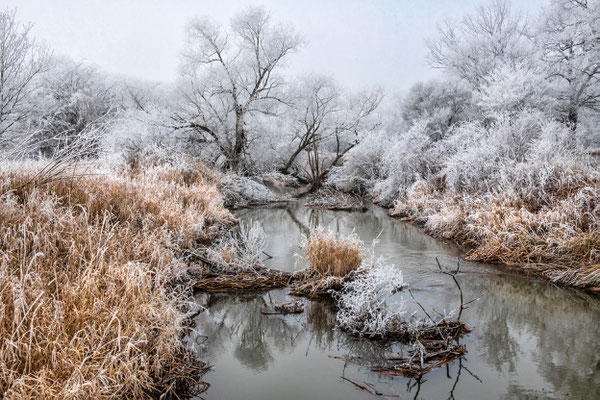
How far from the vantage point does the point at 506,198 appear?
26.3ft

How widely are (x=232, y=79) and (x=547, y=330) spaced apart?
674 inches

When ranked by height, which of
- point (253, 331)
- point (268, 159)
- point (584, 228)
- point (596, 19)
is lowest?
point (253, 331)

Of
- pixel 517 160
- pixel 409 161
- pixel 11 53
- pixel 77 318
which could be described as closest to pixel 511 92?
pixel 517 160

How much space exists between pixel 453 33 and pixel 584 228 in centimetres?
2186

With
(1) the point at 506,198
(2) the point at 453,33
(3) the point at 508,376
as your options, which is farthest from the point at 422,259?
(2) the point at 453,33

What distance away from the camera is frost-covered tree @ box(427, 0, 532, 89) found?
19453 millimetres

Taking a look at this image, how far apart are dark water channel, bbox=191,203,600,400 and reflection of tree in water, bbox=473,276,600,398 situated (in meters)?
0.01

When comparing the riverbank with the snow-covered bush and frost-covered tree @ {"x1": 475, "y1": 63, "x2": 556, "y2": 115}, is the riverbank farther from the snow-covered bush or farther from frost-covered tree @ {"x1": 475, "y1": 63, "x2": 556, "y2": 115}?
frost-covered tree @ {"x1": 475, "y1": 63, "x2": 556, "y2": 115}

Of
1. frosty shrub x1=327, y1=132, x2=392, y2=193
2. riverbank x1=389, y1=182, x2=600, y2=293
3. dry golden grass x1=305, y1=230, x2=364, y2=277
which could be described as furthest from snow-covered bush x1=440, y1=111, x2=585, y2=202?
frosty shrub x1=327, y1=132, x2=392, y2=193

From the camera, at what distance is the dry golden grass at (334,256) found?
5375mm

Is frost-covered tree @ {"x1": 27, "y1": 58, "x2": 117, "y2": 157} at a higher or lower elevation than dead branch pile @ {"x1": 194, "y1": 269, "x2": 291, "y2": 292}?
higher

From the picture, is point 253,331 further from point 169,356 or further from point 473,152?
point 473,152

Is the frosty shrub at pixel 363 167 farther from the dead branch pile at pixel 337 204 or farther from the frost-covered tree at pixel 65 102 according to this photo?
the frost-covered tree at pixel 65 102

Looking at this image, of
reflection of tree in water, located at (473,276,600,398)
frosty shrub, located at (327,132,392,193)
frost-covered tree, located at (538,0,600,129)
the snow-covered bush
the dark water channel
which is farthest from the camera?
frosty shrub, located at (327,132,392,193)
